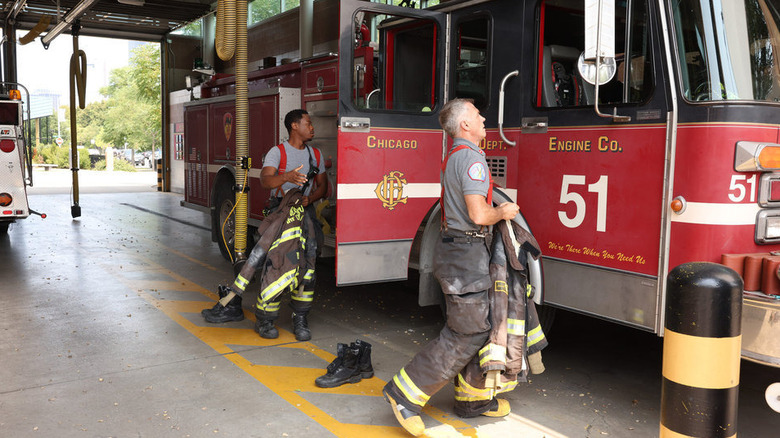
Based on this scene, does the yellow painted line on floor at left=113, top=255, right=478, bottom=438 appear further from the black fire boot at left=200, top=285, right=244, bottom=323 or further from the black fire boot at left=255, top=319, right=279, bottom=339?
the black fire boot at left=200, top=285, right=244, bottom=323

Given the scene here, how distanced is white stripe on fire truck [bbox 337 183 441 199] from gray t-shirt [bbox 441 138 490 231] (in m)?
1.40

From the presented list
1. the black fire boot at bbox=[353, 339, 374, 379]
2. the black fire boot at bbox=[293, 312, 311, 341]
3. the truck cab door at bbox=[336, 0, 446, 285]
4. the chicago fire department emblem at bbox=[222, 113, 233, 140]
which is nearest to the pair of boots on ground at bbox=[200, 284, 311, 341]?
the black fire boot at bbox=[293, 312, 311, 341]

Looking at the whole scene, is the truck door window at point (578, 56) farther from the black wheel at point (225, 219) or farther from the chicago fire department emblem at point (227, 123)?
the black wheel at point (225, 219)

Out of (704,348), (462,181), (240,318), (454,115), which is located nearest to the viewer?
(704,348)

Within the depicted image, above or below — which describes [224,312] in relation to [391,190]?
below

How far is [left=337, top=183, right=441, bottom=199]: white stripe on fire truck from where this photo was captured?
5219 millimetres

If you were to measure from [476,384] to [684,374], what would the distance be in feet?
5.17

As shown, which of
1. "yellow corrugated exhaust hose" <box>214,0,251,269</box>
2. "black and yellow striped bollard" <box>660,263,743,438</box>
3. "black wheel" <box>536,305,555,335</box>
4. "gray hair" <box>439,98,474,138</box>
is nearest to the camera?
"black and yellow striped bollard" <box>660,263,743,438</box>

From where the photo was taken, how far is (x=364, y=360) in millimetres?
4652

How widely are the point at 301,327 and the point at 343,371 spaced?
1.14 metres

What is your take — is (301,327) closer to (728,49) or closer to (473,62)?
(473,62)

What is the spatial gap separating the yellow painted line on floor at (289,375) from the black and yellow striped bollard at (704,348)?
158cm

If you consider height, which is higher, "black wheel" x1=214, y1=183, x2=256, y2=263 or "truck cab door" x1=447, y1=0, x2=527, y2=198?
"truck cab door" x1=447, y1=0, x2=527, y2=198

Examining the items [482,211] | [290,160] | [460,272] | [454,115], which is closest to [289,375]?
[460,272]
